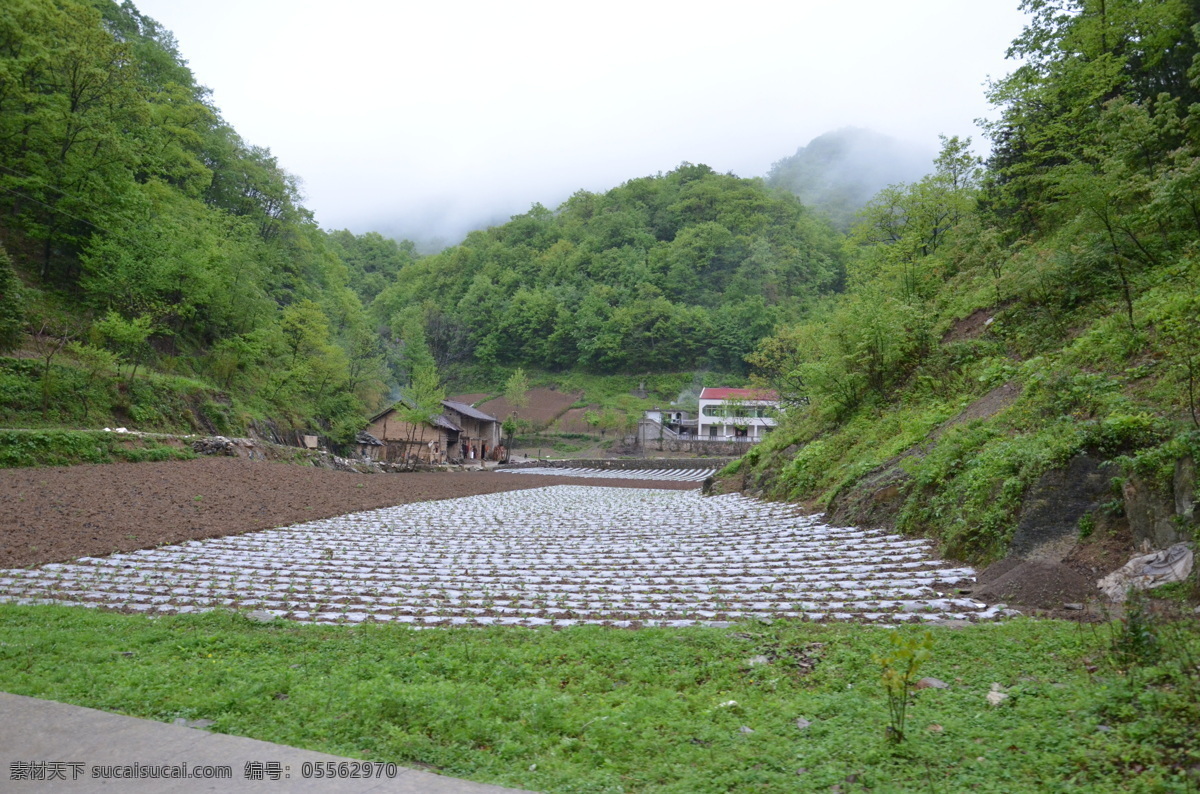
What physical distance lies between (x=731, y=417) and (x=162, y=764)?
2188 inches

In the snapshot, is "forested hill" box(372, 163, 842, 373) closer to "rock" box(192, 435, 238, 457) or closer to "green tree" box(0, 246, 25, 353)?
"rock" box(192, 435, 238, 457)

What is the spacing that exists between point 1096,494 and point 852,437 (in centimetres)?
829

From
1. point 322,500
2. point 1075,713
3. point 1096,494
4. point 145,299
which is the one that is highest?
point 145,299

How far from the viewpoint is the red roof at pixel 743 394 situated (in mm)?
46438

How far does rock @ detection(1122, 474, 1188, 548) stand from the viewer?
5.36m

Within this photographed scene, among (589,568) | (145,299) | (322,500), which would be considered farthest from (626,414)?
(589,568)

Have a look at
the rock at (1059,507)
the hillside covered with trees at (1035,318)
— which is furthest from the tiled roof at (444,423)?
the rock at (1059,507)

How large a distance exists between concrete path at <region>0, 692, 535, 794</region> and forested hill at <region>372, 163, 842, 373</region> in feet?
225

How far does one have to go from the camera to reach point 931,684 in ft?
12.4

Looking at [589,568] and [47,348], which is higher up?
[47,348]

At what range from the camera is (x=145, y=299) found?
27500 mm

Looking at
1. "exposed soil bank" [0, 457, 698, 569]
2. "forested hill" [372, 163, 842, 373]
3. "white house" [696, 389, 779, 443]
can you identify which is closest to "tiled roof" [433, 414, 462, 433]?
"white house" [696, 389, 779, 443]

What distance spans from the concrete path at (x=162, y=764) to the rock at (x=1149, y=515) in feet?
18.8

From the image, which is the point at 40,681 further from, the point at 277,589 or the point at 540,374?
the point at 540,374
